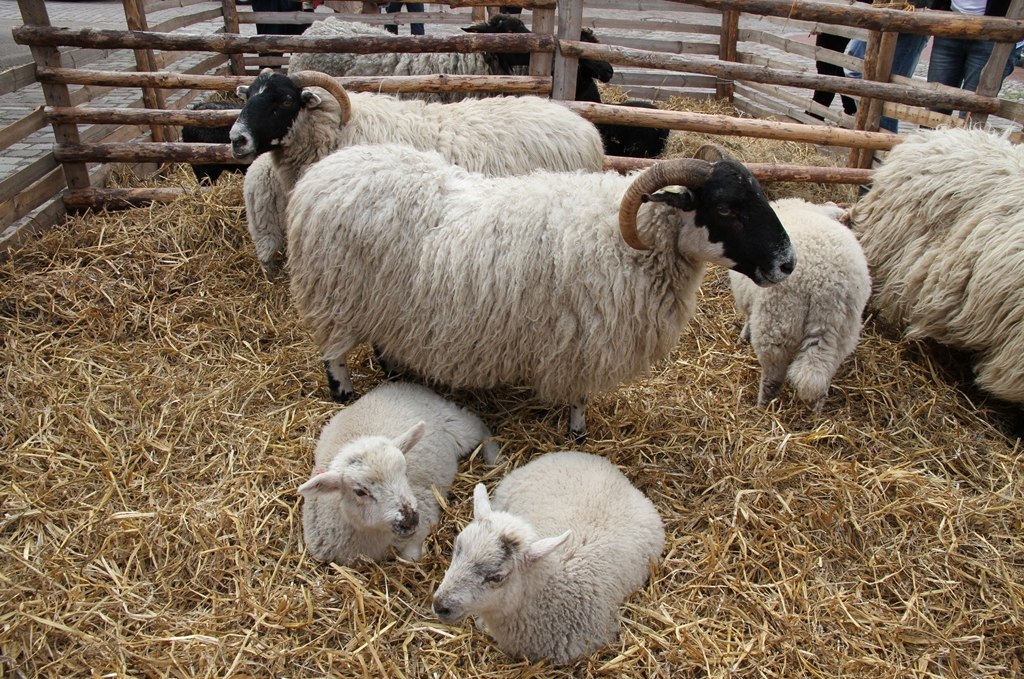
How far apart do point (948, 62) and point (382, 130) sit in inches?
230

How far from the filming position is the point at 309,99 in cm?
468

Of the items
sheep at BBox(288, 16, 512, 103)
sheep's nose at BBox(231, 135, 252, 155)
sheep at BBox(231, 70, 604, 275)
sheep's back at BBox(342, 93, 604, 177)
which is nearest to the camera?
sheep's nose at BBox(231, 135, 252, 155)

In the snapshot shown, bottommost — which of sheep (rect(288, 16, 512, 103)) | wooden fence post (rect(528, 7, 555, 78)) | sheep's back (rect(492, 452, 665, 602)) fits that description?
sheep's back (rect(492, 452, 665, 602))

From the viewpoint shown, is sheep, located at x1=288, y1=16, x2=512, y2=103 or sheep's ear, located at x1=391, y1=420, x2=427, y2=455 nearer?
sheep's ear, located at x1=391, y1=420, x2=427, y2=455

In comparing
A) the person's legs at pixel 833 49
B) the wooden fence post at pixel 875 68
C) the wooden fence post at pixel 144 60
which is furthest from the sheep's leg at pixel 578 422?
the person's legs at pixel 833 49

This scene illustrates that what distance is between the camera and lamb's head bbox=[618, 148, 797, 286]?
3252 millimetres

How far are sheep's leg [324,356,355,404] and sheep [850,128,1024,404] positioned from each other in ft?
12.7

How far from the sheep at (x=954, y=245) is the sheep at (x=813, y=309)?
93cm

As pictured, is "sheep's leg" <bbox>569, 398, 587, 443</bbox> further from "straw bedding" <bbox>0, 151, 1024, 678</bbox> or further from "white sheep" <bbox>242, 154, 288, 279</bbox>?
"white sheep" <bbox>242, 154, 288, 279</bbox>

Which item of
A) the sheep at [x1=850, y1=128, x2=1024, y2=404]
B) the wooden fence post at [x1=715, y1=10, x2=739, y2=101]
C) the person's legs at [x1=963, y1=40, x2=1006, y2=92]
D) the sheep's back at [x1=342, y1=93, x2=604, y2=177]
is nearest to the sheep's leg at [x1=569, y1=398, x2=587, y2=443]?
the sheep's back at [x1=342, y1=93, x2=604, y2=177]

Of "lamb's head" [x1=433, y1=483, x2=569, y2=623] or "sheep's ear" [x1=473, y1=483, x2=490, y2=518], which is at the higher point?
"sheep's ear" [x1=473, y1=483, x2=490, y2=518]

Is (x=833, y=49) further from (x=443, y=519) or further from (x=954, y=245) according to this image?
(x=443, y=519)

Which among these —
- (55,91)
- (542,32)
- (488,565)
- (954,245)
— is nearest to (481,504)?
(488,565)

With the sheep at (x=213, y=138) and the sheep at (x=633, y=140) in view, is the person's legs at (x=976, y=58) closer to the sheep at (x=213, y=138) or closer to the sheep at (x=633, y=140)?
the sheep at (x=633, y=140)
